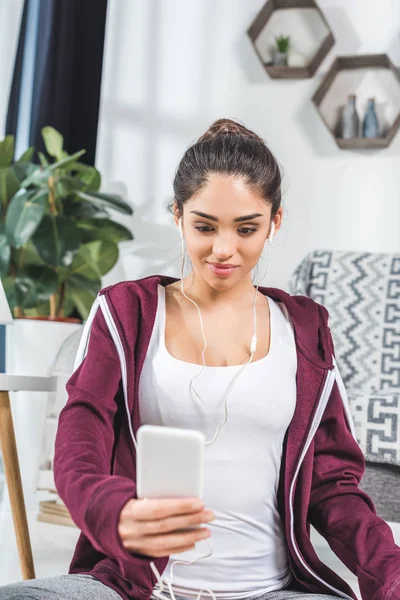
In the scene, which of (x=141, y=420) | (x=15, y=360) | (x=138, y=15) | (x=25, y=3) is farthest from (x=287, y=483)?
(x=25, y=3)

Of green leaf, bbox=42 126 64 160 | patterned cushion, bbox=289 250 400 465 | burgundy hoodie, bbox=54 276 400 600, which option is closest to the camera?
burgundy hoodie, bbox=54 276 400 600

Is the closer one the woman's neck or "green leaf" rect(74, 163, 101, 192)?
the woman's neck

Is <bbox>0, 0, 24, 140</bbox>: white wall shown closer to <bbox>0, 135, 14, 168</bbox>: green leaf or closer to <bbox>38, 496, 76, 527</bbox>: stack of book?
<bbox>0, 135, 14, 168</bbox>: green leaf

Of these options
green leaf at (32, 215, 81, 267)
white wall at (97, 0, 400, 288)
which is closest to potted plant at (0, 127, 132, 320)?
green leaf at (32, 215, 81, 267)

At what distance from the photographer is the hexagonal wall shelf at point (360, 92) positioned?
3.24 metres

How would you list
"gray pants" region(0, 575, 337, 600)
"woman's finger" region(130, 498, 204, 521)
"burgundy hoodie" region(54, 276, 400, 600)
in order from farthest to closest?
"burgundy hoodie" region(54, 276, 400, 600) < "gray pants" region(0, 575, 337, 600) < "woman's finger" region(130, 498, 204, 521)

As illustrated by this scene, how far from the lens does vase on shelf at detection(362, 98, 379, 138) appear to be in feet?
10.6

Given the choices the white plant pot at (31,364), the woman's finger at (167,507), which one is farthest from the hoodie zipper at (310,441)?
the white plant pot at (31,364)

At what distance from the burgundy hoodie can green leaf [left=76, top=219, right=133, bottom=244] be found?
6.97ft

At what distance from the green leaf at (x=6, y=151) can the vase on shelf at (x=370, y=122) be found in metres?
1.43

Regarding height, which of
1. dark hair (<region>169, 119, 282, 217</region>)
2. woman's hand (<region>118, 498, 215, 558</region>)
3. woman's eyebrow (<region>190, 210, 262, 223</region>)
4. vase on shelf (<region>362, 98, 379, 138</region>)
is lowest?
woman's hand (<region>118, 498, 215, 558</region>)

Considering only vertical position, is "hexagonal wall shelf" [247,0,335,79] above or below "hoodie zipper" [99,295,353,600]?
above

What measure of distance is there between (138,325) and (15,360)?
188cm

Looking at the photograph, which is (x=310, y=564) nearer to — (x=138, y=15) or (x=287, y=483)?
(x=287, y=483)
